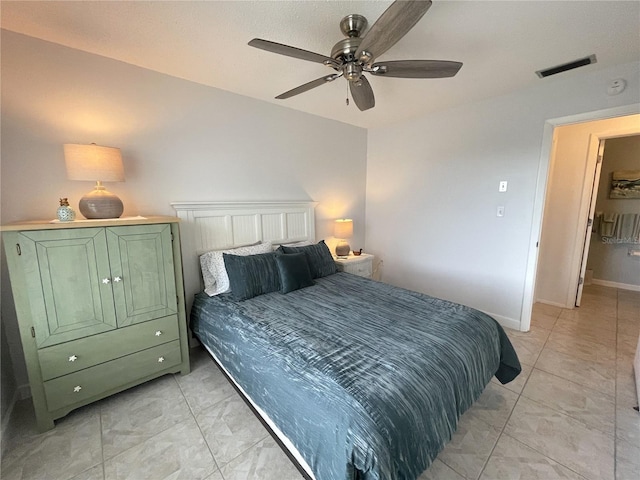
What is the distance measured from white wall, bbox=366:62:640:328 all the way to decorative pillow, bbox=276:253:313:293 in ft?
5.84

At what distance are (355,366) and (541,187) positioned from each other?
255 cm

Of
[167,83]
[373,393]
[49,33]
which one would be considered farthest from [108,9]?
[373,393]

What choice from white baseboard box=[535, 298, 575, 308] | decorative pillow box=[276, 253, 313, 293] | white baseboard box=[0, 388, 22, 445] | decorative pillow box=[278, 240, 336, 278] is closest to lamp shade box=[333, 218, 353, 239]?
decorative pillow box=[278, 240, 336, 278]

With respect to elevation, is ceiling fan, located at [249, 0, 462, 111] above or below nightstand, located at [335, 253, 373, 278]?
above

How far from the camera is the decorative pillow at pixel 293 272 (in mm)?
2355

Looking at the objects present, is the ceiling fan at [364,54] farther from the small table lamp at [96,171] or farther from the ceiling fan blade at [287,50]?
the small table lamp at [96,171]

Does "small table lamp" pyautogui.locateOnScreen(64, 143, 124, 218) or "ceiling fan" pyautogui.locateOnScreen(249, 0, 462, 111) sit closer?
"ceiling fan" pyautogui.locateOnScreen(249, 0, 462, 111)

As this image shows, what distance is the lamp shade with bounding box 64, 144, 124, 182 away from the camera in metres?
1.65

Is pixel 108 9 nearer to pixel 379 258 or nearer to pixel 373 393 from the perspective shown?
pixel 373 393

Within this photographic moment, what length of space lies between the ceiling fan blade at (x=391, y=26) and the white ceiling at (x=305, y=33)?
1.01 feet

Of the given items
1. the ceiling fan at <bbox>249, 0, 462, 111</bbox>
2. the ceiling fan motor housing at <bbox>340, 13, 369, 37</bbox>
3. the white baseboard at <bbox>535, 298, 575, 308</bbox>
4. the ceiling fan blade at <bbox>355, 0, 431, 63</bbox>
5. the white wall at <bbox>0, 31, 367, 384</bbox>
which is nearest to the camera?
the ceiling fan blade at <bbox>355, 0, 431, 63</bbox>

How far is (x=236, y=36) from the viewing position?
1.70 m

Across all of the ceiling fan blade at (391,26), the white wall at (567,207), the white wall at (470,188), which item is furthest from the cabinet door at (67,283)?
the white wall at (567,207)

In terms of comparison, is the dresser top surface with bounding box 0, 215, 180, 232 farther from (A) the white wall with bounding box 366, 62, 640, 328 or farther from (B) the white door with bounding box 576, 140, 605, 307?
(B) the white door with bounding box 576, 140, 605, 307
